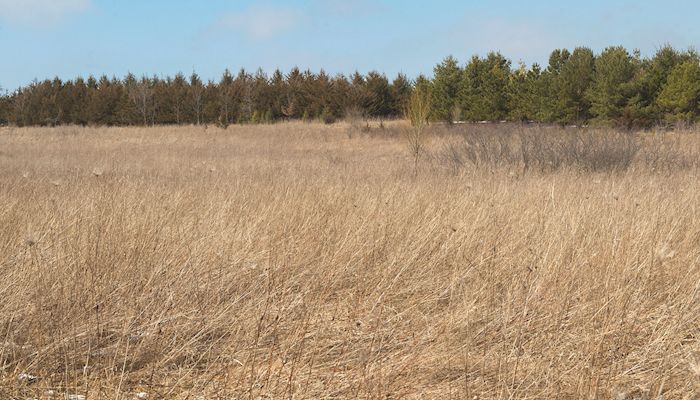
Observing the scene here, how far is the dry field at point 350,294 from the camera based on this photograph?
96.0 inches

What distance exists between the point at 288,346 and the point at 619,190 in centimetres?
452

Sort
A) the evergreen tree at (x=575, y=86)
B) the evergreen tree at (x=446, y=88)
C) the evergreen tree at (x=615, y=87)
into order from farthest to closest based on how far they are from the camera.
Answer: the evergreen tree at (x=446, y=88) → the evergreen tree at (x=575, y=86) → the evergreen tree at (x=615, y=87)

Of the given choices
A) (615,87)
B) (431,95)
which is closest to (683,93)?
(615,87)

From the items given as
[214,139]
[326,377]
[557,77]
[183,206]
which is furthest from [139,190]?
[557,77]

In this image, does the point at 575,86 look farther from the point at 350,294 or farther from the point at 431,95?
the point at 350,294

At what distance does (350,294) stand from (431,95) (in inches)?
771

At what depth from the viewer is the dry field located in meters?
2.44

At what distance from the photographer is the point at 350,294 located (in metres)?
3.57

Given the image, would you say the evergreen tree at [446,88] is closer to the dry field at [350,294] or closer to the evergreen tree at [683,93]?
the evergreen tree at [683,93]

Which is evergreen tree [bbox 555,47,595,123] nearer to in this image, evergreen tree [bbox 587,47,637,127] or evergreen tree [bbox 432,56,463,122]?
evergreen tree [bbox 587,47,637,127]

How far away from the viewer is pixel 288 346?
9.00 feet

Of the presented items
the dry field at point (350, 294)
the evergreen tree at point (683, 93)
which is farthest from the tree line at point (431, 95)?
the dry field at point (350, 294)

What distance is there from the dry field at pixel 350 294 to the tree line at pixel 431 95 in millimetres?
20725

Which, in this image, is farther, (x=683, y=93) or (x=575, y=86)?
(x=575, y=86)
